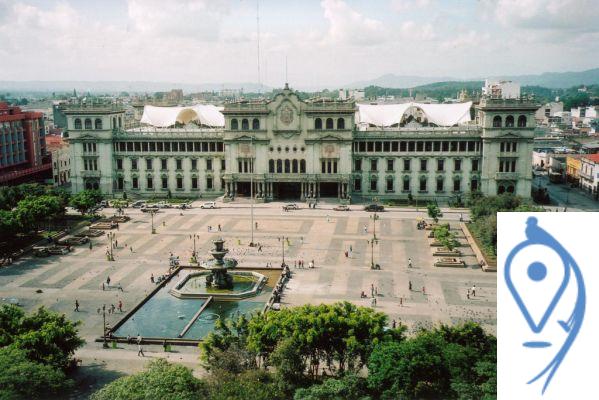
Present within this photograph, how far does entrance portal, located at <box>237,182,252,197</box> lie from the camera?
110875 mm

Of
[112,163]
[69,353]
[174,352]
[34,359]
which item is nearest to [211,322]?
[174,352]

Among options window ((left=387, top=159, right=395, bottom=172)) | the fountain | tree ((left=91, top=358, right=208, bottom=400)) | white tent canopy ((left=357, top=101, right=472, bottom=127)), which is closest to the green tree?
tree ((left=91, top=358, right=208, bottom=400))

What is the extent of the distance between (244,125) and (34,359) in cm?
7254

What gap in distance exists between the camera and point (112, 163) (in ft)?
375

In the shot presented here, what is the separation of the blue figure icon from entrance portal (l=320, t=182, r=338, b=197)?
3708 inches

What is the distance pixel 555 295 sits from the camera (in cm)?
1511

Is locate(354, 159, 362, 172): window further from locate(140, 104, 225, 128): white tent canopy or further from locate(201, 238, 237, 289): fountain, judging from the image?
locate(201, 238, 237, 289): fountain

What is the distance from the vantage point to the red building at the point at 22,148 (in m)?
122

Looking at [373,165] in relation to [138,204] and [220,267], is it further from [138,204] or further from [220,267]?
[220,267]

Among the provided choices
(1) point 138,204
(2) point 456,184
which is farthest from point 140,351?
(2) point 456,184

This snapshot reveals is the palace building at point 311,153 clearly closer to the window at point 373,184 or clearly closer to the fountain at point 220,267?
the window at point 373,184

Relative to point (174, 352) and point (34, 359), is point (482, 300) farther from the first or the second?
point (34, 359)

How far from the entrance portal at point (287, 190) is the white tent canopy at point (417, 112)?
18.4 meters

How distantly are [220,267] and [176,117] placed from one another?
231ft
